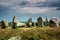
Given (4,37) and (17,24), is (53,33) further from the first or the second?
(17,24)

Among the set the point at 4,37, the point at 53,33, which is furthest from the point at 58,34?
the point at 4,37

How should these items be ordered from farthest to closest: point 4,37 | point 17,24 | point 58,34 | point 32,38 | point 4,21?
point 4,21 < point 17,24 < point 58,34 < point 4,37 < point 32,38

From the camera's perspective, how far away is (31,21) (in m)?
57.4

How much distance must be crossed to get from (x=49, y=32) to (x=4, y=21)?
1212 inches

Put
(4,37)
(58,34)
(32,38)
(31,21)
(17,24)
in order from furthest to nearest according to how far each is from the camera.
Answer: (31,21) → (17,24) → (58,34) → (4,37) → (32,38)

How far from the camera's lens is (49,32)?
23.2m

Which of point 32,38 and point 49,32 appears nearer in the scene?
point 32,38

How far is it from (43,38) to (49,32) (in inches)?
100

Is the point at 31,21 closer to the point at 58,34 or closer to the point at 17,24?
the point at 17,24

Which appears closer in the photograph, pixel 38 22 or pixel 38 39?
pixel 38 39

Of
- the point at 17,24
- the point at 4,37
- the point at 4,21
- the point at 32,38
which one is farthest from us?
the point at 4,21

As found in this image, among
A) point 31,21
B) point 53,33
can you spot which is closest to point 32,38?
point 53,33

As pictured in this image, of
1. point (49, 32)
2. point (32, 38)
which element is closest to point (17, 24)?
point (49, 32)

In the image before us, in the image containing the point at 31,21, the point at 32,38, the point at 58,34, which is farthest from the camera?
the point at 31,21
